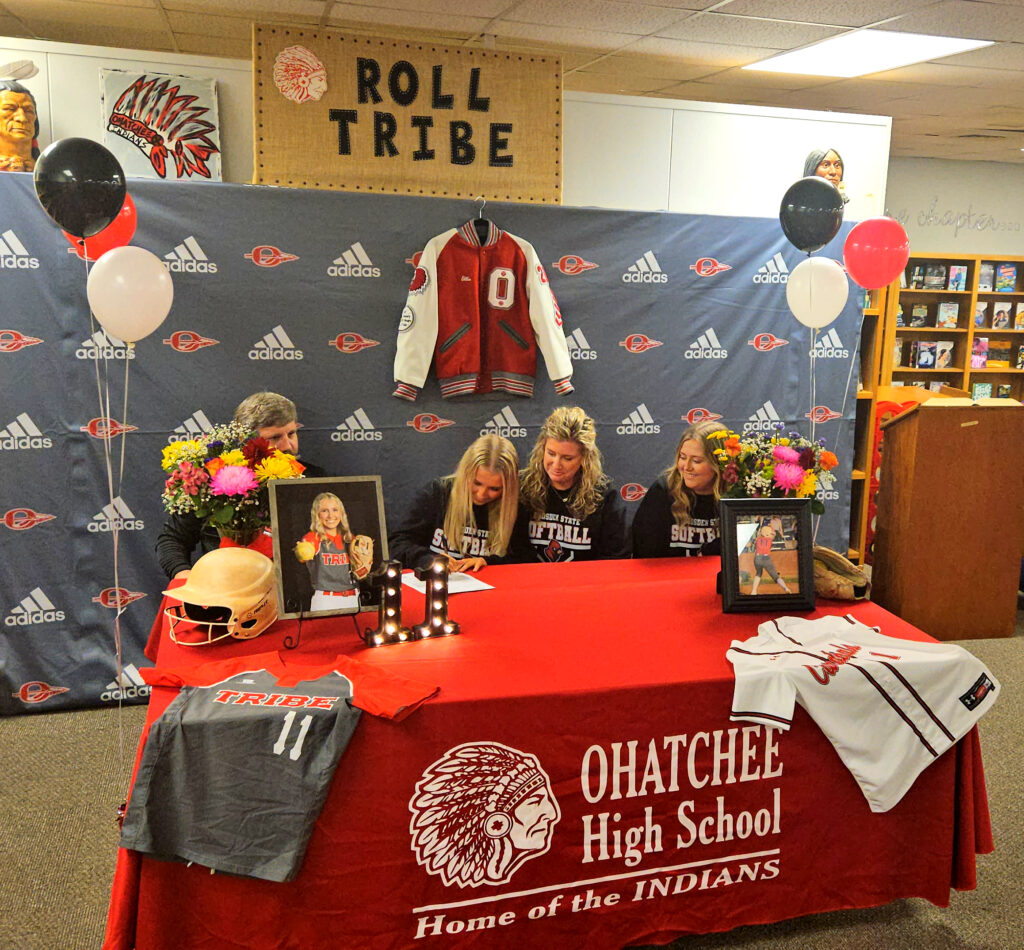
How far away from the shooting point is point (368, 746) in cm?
175

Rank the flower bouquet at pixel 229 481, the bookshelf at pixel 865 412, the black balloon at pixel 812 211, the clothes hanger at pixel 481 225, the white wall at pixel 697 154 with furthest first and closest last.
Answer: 1. the bookshelf at pixel 865 412
2. the white wall at pixel 697 154
3. the clothes hanger at pixel 481 225
4. the black balloon at pixel 812 211
5. the flower bouquet at pixel 229 481

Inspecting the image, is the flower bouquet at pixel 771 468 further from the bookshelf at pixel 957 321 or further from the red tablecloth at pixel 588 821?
the bookshelf at pixel 957 321

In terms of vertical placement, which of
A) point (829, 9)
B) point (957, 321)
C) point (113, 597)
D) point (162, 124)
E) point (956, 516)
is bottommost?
point (113, 597)

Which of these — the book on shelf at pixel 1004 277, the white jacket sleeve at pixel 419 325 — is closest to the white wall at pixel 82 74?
the white jacket sleeve at pixel 419 325

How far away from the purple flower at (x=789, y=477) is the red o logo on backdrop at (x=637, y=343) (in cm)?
174

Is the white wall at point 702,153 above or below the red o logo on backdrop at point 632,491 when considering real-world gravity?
above

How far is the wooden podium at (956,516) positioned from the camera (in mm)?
4285

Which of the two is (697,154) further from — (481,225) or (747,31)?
(481,225)

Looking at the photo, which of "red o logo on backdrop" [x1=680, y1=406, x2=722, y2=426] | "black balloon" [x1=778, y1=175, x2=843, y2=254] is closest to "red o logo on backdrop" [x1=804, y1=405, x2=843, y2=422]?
"red o logo on backdrop" [x1=680, y1=406, x2=722, y2=426]

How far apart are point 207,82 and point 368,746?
2.93 meters

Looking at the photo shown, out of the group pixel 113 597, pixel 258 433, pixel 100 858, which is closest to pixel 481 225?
pixel 258 433

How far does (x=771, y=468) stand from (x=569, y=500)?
101 centimetres

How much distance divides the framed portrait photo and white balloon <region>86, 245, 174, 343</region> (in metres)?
1.08

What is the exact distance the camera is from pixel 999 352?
7375mm
